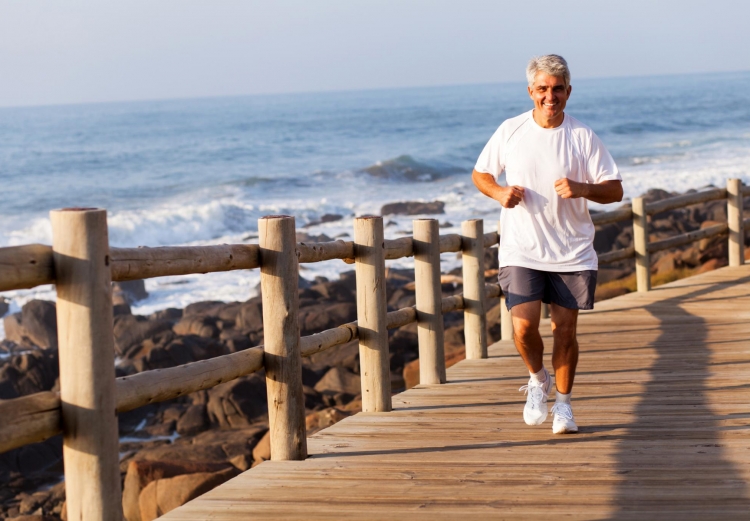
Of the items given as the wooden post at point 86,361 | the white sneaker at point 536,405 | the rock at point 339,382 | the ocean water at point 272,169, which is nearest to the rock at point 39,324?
the ocean water at point 272,169

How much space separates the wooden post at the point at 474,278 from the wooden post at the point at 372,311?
1.66 m

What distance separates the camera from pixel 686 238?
1030cm

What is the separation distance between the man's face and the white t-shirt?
3.6 inches

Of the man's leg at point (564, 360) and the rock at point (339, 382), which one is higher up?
the man's leg at point (564, 360)

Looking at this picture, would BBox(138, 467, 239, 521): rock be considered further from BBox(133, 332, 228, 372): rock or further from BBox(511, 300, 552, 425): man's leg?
BBox(133, 332, 228, 372): rock

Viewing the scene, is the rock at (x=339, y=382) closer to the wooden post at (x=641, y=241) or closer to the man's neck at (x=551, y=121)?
the wooden post at (x=641, y=241)

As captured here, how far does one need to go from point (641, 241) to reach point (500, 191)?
18.3 ft

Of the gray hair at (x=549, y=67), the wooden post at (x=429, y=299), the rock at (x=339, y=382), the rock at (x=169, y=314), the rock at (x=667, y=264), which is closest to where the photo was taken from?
the gray hair at (x=549, y=67)

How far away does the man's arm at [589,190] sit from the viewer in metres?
4.26

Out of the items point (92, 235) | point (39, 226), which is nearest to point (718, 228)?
point (92, 235)

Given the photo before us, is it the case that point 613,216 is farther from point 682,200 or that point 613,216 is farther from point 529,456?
point 529,456

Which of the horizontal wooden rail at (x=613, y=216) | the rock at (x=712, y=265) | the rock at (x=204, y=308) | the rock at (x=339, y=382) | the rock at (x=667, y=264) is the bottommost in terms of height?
the rock at (x=204, y=308)

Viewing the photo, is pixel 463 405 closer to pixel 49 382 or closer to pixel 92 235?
pixel 92 235

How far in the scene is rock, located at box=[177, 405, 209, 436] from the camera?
10.2 meters
